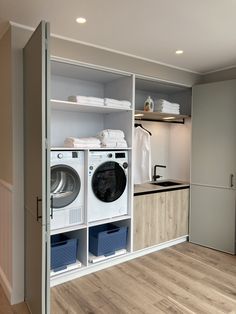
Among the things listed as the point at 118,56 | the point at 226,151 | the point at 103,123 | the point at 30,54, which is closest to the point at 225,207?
the point at 226,151

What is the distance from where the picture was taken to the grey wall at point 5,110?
8.08 feet

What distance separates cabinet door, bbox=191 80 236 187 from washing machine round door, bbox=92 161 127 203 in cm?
128

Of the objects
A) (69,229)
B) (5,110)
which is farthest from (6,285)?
(5,110)

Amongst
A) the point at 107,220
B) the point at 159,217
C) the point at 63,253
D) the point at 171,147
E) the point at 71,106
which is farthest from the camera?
the point at 171,147

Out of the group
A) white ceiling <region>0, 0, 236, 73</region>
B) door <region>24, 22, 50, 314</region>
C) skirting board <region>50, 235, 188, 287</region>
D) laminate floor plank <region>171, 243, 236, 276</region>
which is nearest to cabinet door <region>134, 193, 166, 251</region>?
skirting board <region>50, 235, 188, 287</region>

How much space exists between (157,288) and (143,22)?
261 centimetres

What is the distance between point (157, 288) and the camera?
2.73 m

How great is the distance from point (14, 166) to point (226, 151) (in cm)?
268

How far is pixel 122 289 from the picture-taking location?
2707 mm

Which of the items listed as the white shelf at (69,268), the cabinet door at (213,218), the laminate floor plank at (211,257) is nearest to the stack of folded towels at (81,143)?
the white shelf at (69,268)

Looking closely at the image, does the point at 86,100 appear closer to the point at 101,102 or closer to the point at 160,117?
the point at 101,102

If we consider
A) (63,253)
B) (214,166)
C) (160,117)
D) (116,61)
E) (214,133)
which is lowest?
(63,253)

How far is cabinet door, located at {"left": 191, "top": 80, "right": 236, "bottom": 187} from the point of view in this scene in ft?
11.5

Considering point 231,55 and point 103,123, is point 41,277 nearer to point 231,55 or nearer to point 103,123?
point 103,123
